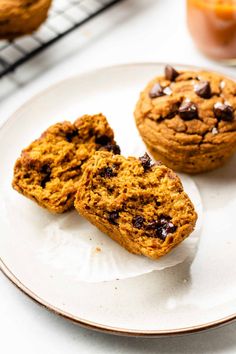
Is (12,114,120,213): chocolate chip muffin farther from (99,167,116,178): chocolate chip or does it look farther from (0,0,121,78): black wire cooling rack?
(0,0,121,78): black wire cooling rack

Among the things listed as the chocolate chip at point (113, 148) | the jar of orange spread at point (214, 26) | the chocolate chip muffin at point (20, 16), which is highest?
the chocolate chip muffin at point (20, 16)

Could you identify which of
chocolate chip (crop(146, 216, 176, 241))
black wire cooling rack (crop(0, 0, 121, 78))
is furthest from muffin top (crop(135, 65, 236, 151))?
black wire cooling rack (crop(0, 0, 121, 78))

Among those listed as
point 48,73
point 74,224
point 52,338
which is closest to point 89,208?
point 74,224

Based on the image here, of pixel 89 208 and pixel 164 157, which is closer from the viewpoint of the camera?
pixel 89 208

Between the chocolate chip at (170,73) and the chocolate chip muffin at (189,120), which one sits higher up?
the chocolate chip at (170,73)

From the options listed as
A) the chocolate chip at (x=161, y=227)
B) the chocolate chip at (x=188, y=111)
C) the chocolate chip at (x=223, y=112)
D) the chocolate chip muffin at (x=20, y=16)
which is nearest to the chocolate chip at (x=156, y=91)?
the chocolate chip at (x=188, y=111)

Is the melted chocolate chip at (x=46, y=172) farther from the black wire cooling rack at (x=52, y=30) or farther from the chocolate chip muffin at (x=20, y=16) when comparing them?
the chocolate chip muffin at (x=20, y=16)

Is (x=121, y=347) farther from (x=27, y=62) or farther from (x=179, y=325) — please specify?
(x=27, y=62)
